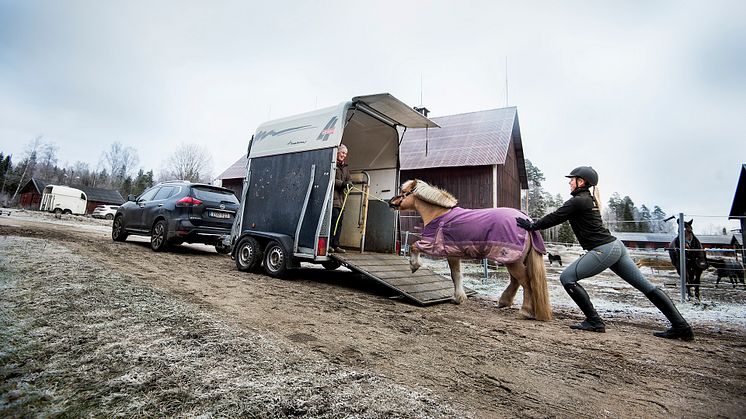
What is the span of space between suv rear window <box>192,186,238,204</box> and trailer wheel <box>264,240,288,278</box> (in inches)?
115

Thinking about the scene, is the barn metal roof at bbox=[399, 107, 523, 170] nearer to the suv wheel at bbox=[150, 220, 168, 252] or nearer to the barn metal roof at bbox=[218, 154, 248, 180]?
the suv wheel at bbox=[150, 220, 168, 252]

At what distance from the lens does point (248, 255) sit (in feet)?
19.9

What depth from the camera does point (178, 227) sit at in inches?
286

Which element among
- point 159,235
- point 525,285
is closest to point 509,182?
point 525,285

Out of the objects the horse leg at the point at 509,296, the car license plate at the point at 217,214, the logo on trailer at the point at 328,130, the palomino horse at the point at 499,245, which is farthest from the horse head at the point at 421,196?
the car license plate at the point at 217,214

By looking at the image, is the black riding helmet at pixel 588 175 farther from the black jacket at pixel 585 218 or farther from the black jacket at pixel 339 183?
the black jacket at pixel 339 183

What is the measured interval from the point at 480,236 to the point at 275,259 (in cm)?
354

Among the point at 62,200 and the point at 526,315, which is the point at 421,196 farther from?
Answer: the point at 62,200

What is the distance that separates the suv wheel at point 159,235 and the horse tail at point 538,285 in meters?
7.49

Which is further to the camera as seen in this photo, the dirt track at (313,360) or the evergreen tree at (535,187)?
the evergreen tree at (535,187)

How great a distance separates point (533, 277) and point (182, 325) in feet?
12.2

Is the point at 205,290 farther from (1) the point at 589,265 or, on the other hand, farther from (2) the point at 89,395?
(1) the point at 589,265

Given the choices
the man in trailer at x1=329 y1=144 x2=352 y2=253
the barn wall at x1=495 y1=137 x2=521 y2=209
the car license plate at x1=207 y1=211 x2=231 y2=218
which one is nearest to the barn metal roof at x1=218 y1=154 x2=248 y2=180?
the car license plate at x1=207 y1=211 x2=231 y2=218

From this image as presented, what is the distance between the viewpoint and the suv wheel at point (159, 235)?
7486 millimetres
